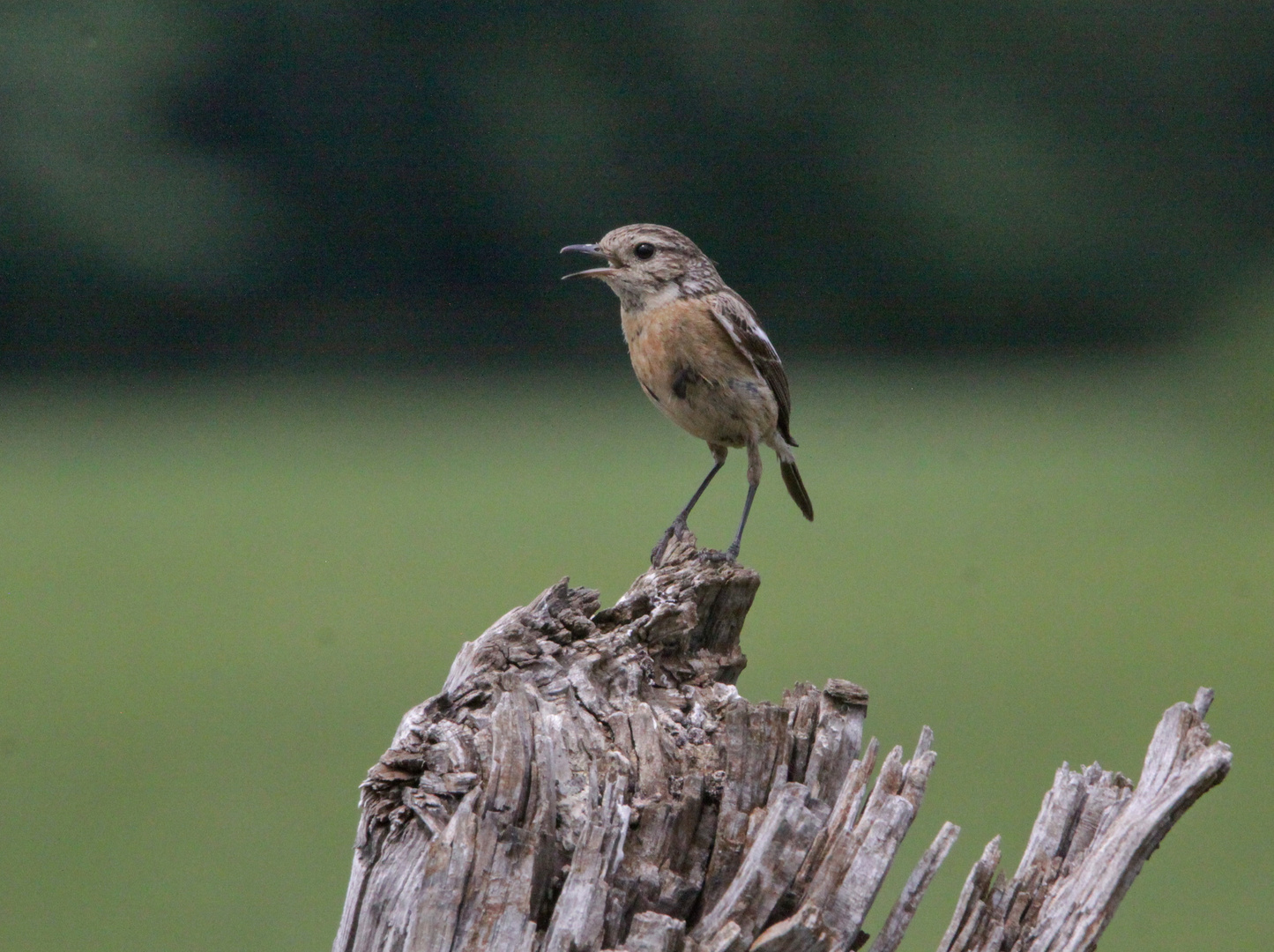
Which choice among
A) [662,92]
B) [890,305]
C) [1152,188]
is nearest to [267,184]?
[662,92]

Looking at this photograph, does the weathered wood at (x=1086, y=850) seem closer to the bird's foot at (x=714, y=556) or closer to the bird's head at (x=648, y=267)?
the bird's foot at (x=714, y=556)

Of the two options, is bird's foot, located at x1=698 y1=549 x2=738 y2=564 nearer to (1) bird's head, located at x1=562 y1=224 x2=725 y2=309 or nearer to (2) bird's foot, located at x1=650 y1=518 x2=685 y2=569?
(2) bird's foot, located at x1=650 y1=518 x2=685 y2=569

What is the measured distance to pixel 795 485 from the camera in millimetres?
5363

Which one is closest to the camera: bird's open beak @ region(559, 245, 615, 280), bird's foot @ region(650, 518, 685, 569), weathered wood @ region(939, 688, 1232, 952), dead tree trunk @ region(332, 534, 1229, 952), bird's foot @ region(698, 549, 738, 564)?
dead tree trunk @ region(332, 534, 1229, 952)

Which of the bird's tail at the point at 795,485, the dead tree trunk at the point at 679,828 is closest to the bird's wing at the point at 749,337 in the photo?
the bird's tail at the point at 795,485

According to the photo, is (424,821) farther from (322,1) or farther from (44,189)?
(322,1)

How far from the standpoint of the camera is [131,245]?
21734mm

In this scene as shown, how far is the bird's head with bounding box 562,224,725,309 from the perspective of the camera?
4895mm

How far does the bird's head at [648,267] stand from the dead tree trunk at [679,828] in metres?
1.97

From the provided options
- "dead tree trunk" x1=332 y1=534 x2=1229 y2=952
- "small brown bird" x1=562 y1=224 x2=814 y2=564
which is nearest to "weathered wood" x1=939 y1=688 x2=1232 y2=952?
"dead tree trunk" x1=332 y1=534 x2=1229 y2=952

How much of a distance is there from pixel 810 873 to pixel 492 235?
21741 millimetres

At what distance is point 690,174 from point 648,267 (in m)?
20.0

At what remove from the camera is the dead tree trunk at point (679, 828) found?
2604mm

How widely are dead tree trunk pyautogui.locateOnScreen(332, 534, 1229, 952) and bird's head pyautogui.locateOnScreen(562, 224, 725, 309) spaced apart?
6.46 feet
